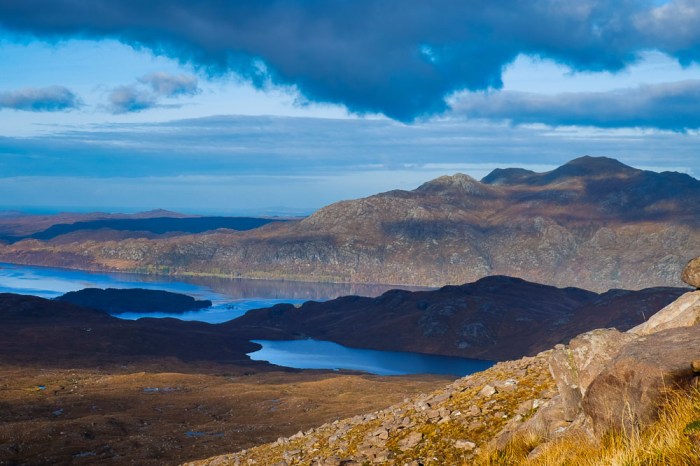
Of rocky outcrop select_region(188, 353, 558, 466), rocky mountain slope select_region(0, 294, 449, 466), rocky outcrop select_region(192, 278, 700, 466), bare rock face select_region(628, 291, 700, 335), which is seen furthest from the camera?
rocky mountain slope select_region(0, 294, 449, 466)

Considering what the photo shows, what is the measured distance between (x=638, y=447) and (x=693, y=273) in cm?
1005

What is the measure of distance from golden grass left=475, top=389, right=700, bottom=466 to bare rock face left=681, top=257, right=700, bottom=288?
7.64 meters

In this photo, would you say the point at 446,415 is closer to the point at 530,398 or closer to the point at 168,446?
the point at 530,398

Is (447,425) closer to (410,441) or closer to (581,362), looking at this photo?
(410,441)

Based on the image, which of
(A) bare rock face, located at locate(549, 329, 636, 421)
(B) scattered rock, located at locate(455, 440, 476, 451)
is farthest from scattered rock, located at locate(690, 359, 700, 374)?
(B) scattered rock, located at locate(455, 440, 476, 451)

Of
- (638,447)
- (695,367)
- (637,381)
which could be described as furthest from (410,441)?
(638,447)

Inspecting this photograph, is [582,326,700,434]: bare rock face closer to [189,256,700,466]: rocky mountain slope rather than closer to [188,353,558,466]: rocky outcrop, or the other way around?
[189,256,700,466]: rocky mountain slope

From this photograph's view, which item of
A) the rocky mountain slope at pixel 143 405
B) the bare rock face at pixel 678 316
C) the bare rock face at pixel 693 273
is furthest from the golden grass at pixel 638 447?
the rocky mountain slope at pixel 143 405

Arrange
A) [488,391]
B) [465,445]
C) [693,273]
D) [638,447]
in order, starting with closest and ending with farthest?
1. [638,447]
2. [465,445]
3. [693,273]
4. [488,391]

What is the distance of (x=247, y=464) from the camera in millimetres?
28656

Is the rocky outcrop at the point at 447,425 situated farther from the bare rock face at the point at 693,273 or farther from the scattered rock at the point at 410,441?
the bare rock face at the point at 693,273

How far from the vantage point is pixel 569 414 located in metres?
15.8

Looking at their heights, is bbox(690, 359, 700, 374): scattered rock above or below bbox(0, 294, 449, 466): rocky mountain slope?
above

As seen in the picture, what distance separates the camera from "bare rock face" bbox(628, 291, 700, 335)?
57.8 feet
